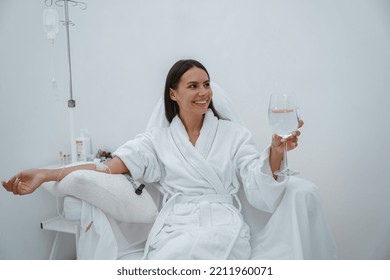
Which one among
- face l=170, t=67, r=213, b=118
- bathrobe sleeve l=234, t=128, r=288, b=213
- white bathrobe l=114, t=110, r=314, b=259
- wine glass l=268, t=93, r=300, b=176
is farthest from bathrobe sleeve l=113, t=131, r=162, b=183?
wine glass l=268, t=93, r=300, b=176

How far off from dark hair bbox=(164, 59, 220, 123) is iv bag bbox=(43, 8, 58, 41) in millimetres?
629

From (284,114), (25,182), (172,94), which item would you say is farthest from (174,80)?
(25,182)

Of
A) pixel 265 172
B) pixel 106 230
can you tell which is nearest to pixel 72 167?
pixel 106 230

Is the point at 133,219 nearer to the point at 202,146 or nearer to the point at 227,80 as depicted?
the point at 202,146

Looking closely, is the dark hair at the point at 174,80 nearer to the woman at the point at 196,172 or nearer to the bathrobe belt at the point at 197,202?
the woman at the point at 196,172

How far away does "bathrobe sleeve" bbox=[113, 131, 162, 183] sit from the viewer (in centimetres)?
147

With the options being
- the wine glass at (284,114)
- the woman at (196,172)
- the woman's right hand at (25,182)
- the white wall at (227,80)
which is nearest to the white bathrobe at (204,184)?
the woman at (196,172)

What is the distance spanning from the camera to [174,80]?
152 cm

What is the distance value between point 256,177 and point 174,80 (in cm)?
55

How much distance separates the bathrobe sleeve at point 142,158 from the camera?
147 centimetres

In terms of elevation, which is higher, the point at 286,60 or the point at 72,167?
the point at 286,60
